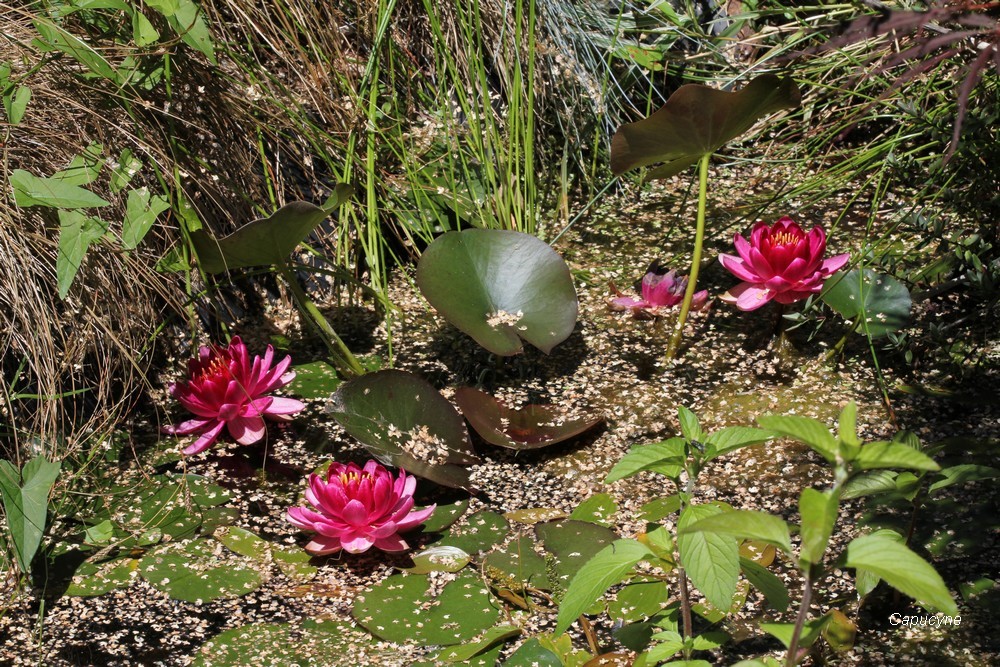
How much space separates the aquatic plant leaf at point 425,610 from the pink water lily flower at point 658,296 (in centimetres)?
79

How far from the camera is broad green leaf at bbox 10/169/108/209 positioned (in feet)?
4.65

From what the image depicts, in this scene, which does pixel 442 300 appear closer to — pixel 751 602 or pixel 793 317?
pixel 793 317

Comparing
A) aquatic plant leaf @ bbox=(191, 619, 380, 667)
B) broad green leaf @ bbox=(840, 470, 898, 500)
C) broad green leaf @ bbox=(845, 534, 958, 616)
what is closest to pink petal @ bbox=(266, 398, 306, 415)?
aquatic plant leaf @ bbox=(191, 619, 380, 667)

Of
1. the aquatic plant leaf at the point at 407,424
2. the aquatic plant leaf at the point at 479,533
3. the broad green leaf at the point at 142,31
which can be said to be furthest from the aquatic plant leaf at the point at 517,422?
the broad green leaf at the point at 142,31

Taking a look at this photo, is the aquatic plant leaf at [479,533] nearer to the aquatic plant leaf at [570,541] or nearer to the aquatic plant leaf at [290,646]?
the aquatic plant leaf at [570,541]

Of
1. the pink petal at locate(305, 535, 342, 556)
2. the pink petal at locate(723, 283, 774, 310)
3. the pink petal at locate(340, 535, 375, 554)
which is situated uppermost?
the pink petal at locate(723, 283, 774, 310)

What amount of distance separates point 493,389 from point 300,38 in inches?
40.8

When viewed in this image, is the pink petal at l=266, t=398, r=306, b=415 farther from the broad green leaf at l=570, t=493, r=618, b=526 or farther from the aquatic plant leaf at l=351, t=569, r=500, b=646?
the broad green leaf at l=570, t=493, r=618, b=526

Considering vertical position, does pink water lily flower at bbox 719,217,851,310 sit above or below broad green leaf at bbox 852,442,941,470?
below

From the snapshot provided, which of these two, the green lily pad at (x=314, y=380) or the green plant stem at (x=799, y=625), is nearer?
the green plant stem at (x=799, y=625)

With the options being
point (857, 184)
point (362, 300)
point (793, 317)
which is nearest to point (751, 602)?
point (793, 317)

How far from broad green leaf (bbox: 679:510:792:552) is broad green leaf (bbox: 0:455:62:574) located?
98cm

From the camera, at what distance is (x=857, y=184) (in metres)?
2.39

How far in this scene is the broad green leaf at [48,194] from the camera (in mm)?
1417
